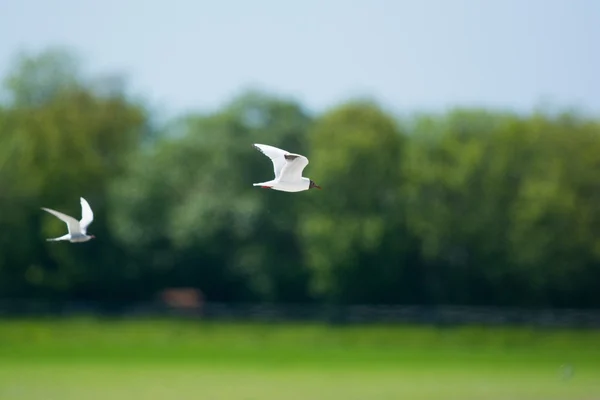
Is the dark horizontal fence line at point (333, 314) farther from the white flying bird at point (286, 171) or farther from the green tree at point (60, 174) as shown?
the white flying bird at point (286, 171)

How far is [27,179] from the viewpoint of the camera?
237 ft

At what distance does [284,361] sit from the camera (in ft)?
153

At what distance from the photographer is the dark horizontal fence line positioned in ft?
195

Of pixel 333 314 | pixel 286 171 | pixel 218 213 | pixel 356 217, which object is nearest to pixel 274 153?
pixel 286 171

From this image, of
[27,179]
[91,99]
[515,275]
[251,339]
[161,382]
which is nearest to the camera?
[161,382]

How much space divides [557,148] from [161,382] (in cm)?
3774

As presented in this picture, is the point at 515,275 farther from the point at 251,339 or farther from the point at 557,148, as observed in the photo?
the point at 251,339

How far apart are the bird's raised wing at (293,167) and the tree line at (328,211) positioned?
47.9 meters

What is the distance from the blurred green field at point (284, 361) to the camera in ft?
118

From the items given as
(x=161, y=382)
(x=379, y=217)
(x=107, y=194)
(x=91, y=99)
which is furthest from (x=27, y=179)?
(x=161, y=382)

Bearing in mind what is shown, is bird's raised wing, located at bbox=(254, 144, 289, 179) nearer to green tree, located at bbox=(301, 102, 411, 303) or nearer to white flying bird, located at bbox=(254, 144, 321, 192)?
white flying bird, located at bbox=(254, 144, 321, 192)

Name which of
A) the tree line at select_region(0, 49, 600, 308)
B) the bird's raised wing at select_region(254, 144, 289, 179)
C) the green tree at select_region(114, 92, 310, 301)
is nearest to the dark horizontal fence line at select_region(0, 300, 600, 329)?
the tree line at select_region(0, 49, 600, 308)

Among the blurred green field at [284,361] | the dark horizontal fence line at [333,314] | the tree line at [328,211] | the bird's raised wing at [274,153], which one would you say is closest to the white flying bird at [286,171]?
the bird's raised wing at [274,153]

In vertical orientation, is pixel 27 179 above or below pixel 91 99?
below
